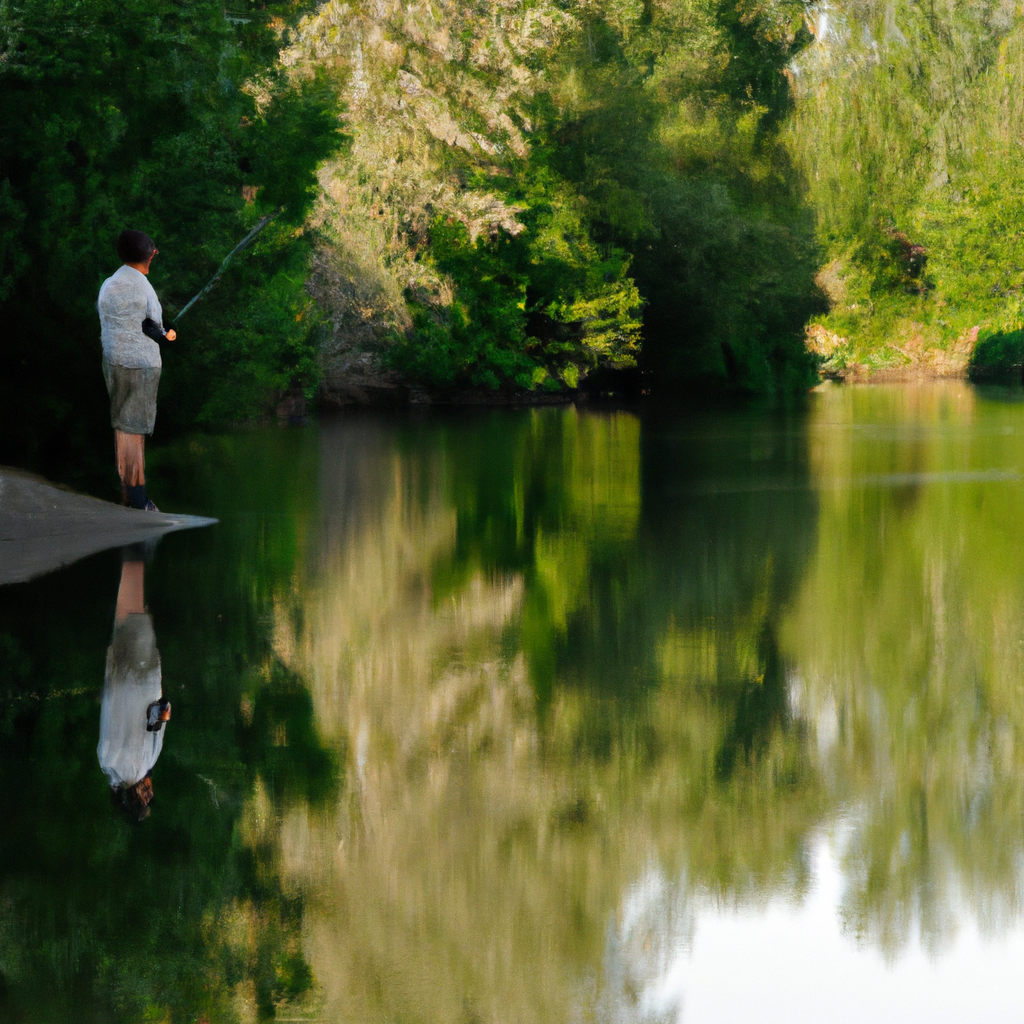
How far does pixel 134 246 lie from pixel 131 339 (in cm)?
65

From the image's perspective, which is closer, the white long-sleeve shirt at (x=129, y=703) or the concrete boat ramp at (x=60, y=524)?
the white long-sleeve shirt at (x=129, y=703)

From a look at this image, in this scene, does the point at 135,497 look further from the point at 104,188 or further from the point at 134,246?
the point at 104,188

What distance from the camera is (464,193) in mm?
35312

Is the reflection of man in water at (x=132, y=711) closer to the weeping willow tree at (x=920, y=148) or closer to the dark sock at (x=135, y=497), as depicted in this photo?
the dark sock at (x=135, y=497)

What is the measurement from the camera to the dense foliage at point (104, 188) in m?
13.9

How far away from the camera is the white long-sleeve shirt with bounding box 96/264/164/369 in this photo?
36.5 ft

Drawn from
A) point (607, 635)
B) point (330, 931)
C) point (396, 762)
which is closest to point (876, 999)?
point (330, 931)

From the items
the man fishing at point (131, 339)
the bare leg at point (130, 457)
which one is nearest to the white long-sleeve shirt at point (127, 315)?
the man fishing at point (131, 339)

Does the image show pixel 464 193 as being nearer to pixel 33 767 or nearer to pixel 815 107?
pixel 815 107

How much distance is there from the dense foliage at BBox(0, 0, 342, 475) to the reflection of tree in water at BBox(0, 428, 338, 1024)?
22.9ft

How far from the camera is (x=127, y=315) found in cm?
1121

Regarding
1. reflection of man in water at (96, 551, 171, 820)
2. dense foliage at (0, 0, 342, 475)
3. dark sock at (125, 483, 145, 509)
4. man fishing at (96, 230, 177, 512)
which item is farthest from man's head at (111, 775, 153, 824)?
dense foliage at (0, 0, 342, 475)

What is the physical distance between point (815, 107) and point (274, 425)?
25.7 metres

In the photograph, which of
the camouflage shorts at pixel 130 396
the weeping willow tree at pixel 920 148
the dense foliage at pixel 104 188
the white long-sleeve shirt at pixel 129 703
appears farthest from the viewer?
the weeping willow tree at pixel 920 148
